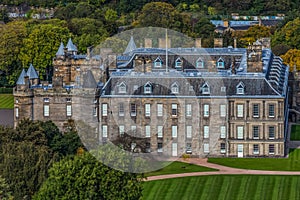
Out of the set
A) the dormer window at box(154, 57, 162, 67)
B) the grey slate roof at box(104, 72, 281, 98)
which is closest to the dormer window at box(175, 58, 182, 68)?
the dormer window at box(154, 57, 162, 67)

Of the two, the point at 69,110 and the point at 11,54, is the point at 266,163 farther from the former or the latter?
the point at 11,54

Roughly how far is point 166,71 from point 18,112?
16.4 meters

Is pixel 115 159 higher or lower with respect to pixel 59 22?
lower

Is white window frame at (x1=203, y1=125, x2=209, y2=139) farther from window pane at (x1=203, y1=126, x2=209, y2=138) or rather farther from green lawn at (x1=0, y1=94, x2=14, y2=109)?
green lawn at (x1=0, y1=94, x2=14, y2=109)

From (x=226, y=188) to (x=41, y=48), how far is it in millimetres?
70801

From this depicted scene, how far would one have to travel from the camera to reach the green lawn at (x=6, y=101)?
6235 inches

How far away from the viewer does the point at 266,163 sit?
399 ft

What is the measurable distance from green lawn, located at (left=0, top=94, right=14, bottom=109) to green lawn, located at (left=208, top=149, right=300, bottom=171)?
41.9m

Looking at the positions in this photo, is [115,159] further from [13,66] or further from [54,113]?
[13,66]

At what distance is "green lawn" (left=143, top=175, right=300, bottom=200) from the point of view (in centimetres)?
10712

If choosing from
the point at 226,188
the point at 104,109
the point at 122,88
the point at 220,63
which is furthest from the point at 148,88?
the point at 226,188

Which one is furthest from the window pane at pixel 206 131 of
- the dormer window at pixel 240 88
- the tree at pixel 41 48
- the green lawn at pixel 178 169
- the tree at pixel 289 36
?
the tree at pixel 289 36

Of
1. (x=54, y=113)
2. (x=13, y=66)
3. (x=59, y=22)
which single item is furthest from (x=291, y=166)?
(x=59, y=22)

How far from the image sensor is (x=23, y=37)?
18212 centimetres
